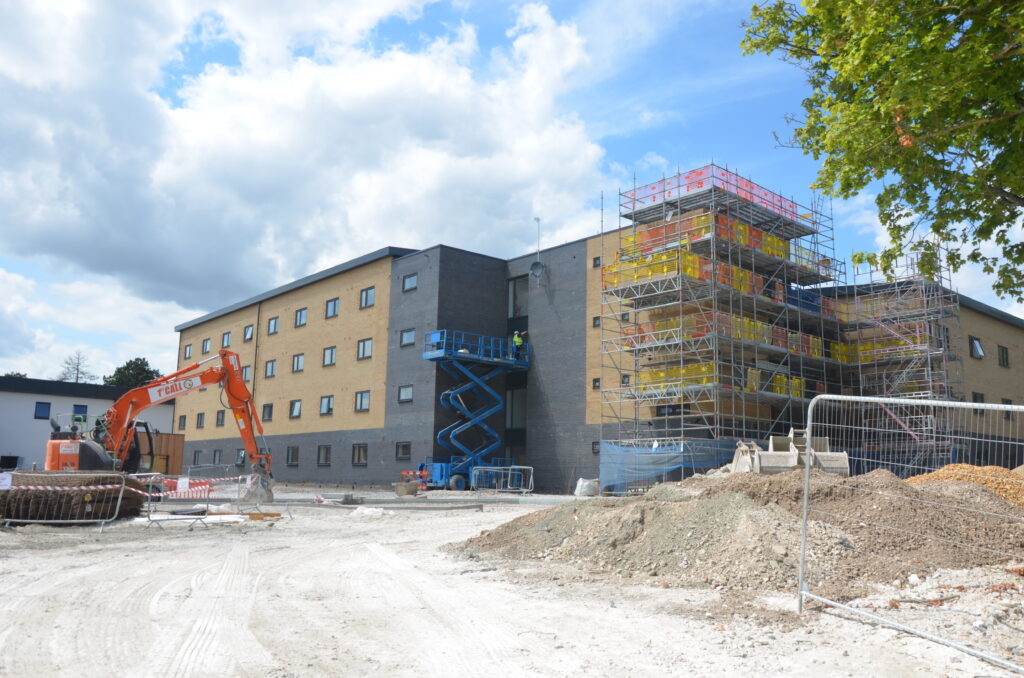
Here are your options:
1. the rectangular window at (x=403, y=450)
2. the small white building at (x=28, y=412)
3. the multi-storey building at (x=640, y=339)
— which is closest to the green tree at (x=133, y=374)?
the small white building at (x=28, y=412)

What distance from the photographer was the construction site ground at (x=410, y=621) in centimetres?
596

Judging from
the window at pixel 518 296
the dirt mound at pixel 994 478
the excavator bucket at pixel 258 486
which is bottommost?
the excavator bucket at pixel 258 486

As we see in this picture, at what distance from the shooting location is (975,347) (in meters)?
35.6

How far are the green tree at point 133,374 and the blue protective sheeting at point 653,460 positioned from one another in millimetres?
62181

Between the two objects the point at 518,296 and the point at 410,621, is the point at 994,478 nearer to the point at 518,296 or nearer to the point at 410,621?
the point at 410,621

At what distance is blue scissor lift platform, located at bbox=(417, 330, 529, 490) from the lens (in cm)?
3406

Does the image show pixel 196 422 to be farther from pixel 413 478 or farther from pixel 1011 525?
pixel 1011 525

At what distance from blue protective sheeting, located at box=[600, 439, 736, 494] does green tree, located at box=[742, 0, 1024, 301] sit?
14240mm

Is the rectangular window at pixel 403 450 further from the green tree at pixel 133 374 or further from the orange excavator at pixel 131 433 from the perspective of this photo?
the green tree at pixel 133 374

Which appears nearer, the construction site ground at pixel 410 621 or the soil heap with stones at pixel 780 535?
the construction site ground at pixel 410 621

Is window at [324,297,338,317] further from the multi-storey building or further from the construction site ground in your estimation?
the construction site ground

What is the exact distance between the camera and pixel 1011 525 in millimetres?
10188

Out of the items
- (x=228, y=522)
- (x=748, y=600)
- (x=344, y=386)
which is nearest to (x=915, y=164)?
(x=748, y=600)

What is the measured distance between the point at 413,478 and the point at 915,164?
27.2 m
